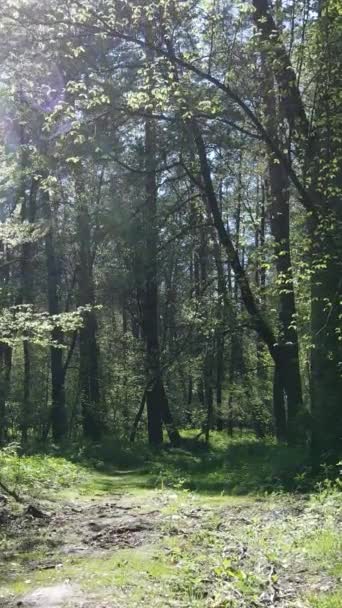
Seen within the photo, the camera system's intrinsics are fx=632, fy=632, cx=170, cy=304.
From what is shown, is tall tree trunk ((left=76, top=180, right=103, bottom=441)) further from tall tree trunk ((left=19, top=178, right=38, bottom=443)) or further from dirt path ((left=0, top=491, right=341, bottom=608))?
dirt path ((left=0, top=491, right=341, bottom=608))

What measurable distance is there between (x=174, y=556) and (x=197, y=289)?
13.9 metres

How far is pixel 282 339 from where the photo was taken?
12.1 meters

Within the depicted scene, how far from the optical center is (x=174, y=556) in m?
5.07

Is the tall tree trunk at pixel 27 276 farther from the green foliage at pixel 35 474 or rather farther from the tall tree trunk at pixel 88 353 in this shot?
the green foliage at pixel 35 474

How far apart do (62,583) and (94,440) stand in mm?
13289

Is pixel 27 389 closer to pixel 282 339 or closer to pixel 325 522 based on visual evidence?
pixel 282 339

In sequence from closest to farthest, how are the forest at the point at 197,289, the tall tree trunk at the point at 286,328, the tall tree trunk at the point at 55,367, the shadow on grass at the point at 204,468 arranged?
the forest at the point at 197,289
the shadow on grass at the point at 204,468
the tall tree trunk at the point at 286,328
the tall tree trunk at the point at 55,367

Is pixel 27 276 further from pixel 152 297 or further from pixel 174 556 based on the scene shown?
pixel 174 556

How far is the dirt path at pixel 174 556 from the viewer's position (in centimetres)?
416

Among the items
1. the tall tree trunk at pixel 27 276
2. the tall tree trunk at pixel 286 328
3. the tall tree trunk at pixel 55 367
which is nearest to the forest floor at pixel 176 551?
the tall tree trunk at pixel 286 328

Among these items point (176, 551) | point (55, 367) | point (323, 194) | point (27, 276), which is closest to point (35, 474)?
point (176, 551)

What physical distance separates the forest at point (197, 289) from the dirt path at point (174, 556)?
0.02 m

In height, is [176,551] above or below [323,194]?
below

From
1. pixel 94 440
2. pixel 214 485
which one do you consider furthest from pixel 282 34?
pixel 94 440
